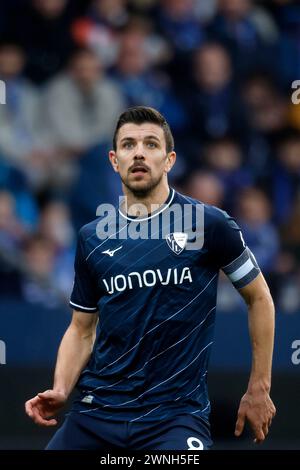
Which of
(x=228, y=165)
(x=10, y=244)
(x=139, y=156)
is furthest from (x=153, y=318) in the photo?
(x=228, y=165)

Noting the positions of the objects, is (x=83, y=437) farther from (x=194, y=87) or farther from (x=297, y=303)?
(x=194, y=87)

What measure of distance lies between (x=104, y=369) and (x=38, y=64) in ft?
15.4

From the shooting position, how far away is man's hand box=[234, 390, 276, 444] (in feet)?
17.1

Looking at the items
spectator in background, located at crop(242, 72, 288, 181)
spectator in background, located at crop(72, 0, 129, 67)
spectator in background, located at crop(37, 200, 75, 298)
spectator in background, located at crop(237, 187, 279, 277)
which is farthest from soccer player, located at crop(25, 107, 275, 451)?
spectator in background, located at crop(72, 0, 129, 67)

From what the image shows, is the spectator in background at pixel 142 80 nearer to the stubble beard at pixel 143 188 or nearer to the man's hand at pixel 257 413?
the stubble beard at pixel 143 188

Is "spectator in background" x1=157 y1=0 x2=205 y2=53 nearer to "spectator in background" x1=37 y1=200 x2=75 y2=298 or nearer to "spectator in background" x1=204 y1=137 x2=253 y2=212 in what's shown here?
"spectator in background" x1=204 y1=137 x2=253 y2=212

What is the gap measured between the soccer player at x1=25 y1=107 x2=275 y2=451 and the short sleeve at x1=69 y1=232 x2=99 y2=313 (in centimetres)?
2

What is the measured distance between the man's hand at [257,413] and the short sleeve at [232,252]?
541 mm

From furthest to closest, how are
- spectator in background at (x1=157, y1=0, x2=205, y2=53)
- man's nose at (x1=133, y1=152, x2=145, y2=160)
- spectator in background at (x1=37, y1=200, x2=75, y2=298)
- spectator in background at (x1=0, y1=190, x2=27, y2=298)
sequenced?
spectator in background at (x1=157, y1=0, x2=205, y2=53) < spectator in background at (x1=37, y1=200, x2=75, y2=298) < spectator in background at (x1=0, y1=190, x2=27, y2=298) < man's nose at (x1=133, y1=152, x2=145, y2=160)

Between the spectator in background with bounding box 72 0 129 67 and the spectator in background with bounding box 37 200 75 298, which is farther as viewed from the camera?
the spectator in background with bounding box 72 0 129 67

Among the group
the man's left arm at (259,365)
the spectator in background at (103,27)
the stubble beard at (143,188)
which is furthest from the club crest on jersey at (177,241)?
the spectator in background at (103,27)

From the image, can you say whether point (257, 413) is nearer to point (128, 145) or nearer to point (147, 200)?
point (147, 200)

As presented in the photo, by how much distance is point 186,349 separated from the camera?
527 centimetres

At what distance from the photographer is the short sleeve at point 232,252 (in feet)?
17.4
